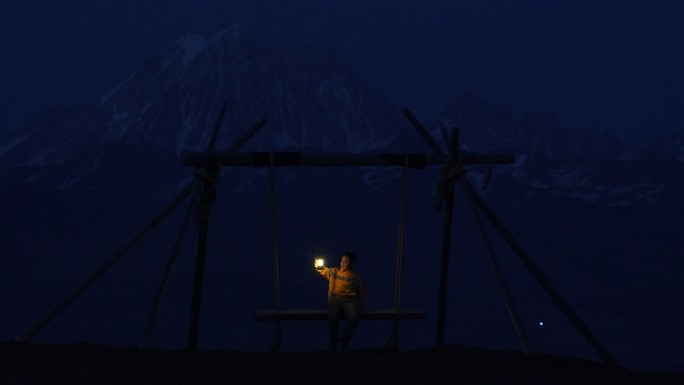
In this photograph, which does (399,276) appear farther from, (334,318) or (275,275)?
(275,275)

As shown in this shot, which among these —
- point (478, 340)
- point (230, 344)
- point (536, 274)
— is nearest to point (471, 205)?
point (536, 274)

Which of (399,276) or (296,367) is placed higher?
(399,276)

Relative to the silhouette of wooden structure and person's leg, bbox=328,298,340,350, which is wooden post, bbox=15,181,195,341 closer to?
the silhouette of wooden structure

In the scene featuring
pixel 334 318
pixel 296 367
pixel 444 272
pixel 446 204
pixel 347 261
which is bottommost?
pixel 296 367

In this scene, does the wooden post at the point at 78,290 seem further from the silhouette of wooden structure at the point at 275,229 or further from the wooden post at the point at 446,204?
the wooden post at the point at 446,204

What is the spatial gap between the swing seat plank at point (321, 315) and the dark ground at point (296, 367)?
380mm

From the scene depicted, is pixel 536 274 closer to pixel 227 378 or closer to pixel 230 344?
pixel 227 378

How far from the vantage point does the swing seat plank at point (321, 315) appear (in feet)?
35.9

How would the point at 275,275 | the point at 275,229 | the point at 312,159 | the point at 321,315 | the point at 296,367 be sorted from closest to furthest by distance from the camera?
the point at 296,367 → the point at 275,275 → the point at 275,229 → the point at 321,315 → the point at 312,159

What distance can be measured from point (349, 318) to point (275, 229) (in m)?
1.32

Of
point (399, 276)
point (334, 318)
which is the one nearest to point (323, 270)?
point (334, 318)

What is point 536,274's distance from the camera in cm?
1160

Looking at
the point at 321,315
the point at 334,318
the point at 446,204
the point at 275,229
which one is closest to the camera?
the point at 275,229

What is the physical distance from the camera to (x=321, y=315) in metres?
11.3
